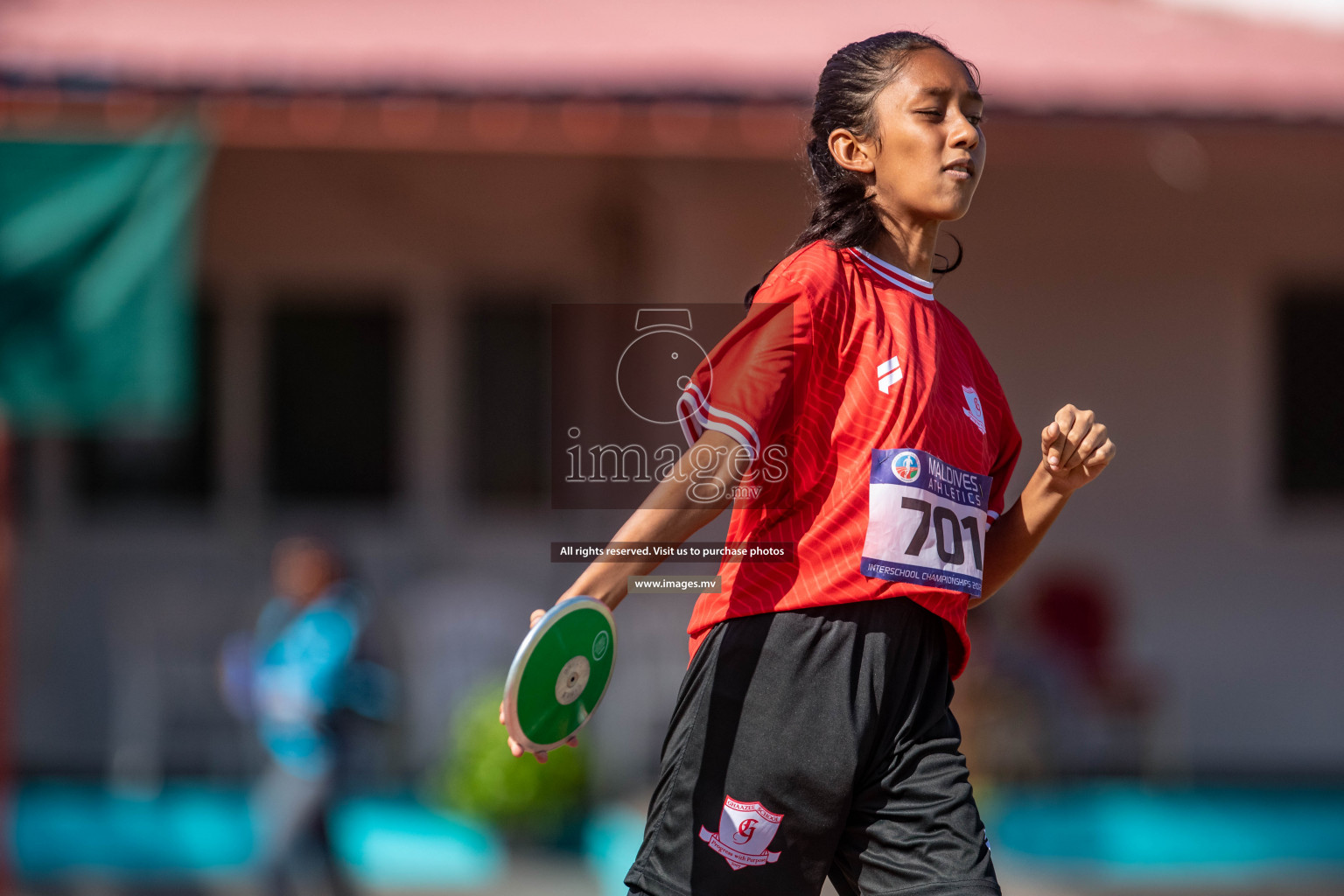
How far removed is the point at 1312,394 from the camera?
803 cm

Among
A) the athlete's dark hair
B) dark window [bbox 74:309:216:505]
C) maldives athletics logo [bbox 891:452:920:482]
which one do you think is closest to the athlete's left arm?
maldives athletics logo [bbox 891:452:920:482]

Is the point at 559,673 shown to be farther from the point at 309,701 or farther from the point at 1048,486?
the point at 309,701

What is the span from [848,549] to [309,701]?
371 cm

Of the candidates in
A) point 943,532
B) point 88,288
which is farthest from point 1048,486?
point 88,288

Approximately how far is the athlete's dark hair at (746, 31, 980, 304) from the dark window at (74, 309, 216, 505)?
6593mm

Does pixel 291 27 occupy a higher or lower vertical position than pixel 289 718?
higher

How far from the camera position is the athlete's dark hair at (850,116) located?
2.29 metres

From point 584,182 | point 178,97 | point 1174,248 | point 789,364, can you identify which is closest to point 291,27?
point 178,97

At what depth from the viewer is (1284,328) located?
8039mm

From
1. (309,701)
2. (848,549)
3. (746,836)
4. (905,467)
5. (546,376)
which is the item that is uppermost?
(546,376)

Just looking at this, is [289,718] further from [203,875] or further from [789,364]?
[789,364]

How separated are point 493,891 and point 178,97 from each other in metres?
3.71

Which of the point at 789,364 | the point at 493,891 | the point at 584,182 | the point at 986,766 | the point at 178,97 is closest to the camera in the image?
the point at 789,364

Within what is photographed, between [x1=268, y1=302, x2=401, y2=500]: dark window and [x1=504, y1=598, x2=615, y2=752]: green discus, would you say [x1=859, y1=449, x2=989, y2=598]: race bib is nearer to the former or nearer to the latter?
[x1=504, y1=598, x2=615, y2=752]: green discus
